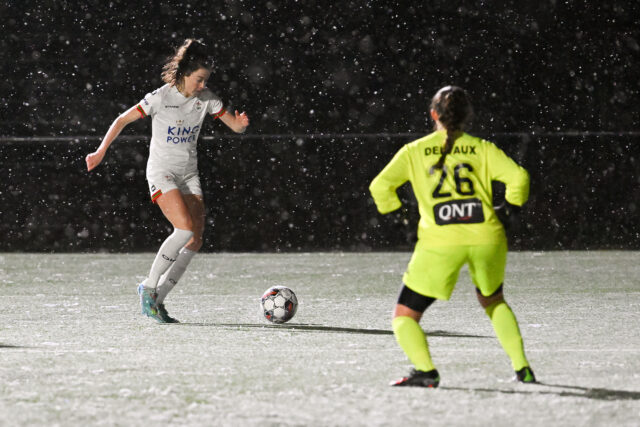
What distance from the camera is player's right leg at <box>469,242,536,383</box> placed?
4375 millimetres

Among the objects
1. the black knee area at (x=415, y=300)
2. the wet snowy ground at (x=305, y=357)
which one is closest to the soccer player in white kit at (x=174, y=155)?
the wet snowy ground at (x=305, y=357)

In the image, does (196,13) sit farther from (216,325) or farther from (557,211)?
(216,325)

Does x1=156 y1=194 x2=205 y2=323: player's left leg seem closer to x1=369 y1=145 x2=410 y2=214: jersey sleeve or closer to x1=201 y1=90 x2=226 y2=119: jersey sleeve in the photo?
x1=201 y1=90 x2=226 y2=119: jersey sleeve

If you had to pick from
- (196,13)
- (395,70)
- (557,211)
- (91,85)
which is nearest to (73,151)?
(91,85)

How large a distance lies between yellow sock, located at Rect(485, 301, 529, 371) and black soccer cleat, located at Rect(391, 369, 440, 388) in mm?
312

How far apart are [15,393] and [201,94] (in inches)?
137

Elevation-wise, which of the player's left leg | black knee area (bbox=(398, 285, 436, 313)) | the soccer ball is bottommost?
the soccer ball

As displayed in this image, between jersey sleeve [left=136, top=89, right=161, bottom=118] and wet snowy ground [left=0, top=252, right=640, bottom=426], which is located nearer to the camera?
wet snowy ground [left=0, top=252, right=640, bottom=426]

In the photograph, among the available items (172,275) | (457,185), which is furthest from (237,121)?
(457,185)

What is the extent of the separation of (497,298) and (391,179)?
667 millimetres

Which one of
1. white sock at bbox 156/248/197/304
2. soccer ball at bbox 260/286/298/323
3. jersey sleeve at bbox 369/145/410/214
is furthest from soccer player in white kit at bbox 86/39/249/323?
jersey sleeve at bbox 369/145/410/214

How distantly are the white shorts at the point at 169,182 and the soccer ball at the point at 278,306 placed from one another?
967mm

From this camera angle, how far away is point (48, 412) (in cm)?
394

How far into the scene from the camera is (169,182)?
7270 millimetres
